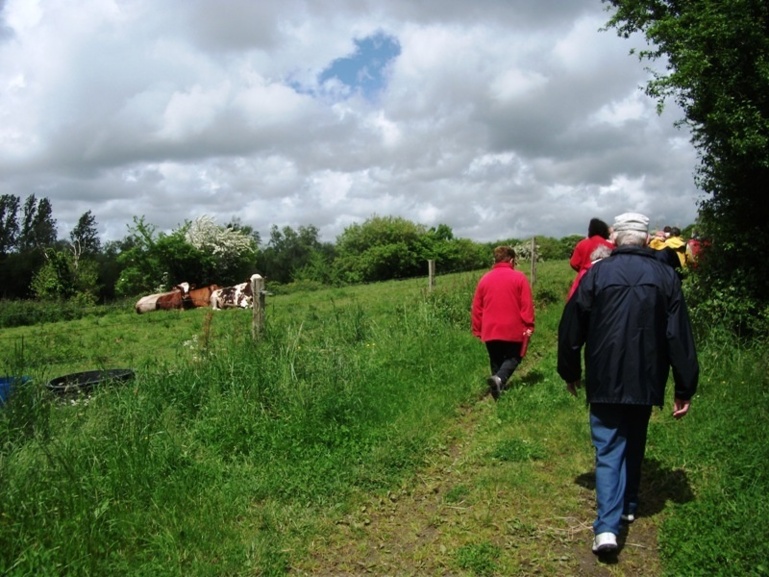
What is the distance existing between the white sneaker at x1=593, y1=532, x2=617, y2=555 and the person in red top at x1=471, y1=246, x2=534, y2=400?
11.3 feet

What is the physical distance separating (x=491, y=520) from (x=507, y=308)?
11.1 ft

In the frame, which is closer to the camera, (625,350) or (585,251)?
(625,350)

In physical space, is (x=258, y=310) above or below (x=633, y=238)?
below

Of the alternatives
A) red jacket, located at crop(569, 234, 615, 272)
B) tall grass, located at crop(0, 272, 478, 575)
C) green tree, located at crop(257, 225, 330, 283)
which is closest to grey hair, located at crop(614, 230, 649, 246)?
tall grass, located at crop(0, 272, 478, 575)

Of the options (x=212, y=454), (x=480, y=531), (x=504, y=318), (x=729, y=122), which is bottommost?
(x=480, y=531)

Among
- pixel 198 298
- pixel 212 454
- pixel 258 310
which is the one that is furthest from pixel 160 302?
pixel 212 454

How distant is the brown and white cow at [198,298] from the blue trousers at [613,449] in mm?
24607

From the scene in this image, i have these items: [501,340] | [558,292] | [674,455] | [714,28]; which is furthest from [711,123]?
[558,292]

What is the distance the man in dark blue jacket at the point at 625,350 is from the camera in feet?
13.3

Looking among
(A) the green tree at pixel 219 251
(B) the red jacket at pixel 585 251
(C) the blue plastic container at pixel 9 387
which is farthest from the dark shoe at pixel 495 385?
(A) the green tree at pixel 219 251

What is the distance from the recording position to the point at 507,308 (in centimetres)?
761

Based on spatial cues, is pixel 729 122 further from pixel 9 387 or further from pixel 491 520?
pixel 9 387

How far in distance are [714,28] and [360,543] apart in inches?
303

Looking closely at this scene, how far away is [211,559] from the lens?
4.18 meters
